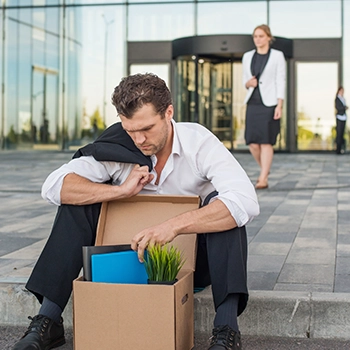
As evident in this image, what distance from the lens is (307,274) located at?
395cm

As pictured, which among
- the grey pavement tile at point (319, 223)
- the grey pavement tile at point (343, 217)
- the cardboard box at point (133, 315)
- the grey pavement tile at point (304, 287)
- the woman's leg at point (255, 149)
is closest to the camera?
the cardboard box at point (133, 315)

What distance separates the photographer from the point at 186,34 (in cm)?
2147

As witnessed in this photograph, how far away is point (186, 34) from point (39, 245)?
17.3 meters

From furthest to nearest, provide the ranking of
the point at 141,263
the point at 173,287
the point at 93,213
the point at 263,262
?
the point at 263,262 → the point at 93,213 → the point at 141,263 → the point at 173,287

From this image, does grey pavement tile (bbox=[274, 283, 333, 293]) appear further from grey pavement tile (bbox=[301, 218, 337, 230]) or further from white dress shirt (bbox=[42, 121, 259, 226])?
grey pavement tile (bbox=[301, 218, 337, 230])

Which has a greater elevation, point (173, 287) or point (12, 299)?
point (173, 287)

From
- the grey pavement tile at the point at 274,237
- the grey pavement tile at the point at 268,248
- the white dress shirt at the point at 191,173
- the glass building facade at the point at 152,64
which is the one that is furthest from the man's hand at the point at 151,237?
the glass building facade at the point at 152,64

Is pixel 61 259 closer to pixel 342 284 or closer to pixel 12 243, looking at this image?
pixel 342 284

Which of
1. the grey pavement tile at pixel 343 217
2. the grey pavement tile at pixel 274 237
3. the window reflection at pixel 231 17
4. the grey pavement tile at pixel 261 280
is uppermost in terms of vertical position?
the window reflection at pixel 231 17

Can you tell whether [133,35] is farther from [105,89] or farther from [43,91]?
[43,91]

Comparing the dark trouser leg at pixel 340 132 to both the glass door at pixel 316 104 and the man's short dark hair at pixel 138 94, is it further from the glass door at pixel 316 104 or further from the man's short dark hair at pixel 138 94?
the man's short dark hair at pixel 138 94

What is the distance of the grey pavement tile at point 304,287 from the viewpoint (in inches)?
142

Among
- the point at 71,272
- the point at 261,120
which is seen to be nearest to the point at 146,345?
the point at 71,272

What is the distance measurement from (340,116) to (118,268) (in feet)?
59.2
